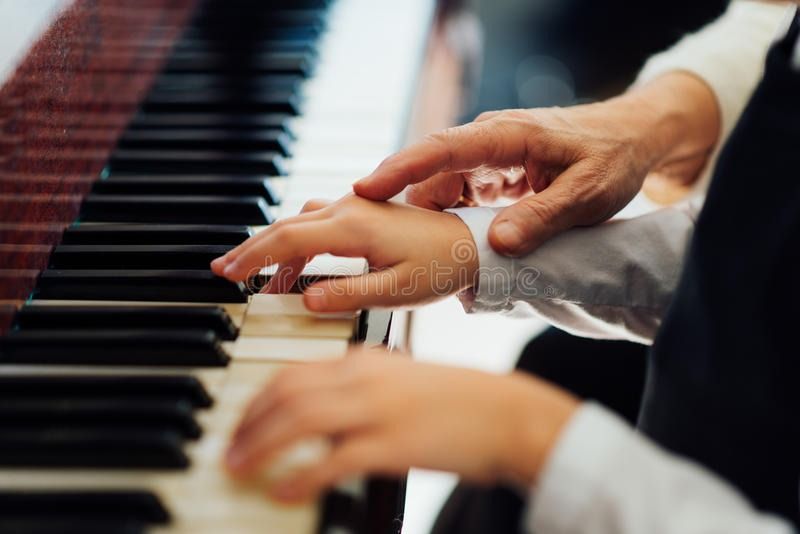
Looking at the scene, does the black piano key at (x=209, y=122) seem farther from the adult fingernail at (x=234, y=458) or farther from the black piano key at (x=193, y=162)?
the adult fingernail at (x=234, y=458)

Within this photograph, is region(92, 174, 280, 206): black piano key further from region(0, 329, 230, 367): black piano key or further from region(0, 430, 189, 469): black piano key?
region(0, 430, 189, 469): black piano key

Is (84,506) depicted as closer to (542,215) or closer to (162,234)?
(162,234)

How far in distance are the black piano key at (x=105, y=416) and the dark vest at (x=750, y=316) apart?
56cm

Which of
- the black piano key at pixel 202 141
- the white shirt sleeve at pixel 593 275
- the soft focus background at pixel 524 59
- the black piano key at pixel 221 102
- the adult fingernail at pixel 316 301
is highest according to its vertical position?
the black piano key at pixel 221 102

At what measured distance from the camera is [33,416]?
718 millimetres

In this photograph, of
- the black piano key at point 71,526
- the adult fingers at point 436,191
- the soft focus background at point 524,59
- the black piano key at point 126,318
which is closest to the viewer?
the black piano key at point 71,526

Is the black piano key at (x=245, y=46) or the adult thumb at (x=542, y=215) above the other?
the black piano key at (x=245, y=46)

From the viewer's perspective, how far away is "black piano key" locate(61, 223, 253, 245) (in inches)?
38.9

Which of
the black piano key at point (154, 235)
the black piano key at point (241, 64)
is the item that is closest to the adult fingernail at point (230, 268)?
the black piano key at point (154, 235)

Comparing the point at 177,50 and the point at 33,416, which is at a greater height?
the point at 177,50

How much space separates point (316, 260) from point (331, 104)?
0.45 m

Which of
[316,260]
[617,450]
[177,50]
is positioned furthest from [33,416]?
[177,50]

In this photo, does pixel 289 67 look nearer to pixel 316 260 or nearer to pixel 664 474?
pixel 316 260

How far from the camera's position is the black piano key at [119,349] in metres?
0.81
